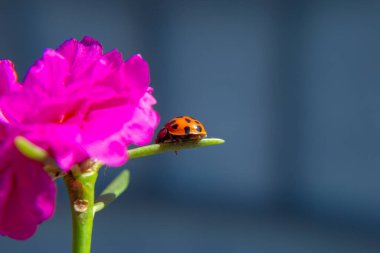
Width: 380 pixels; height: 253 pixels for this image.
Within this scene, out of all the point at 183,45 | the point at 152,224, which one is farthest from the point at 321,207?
the point at 183,45

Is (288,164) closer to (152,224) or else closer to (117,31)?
(152,224)

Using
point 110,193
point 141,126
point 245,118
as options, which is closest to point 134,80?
point 141,126

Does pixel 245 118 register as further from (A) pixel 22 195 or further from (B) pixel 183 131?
(A) pixel 22 195

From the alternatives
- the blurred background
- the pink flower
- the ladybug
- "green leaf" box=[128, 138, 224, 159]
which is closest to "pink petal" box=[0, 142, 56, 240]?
the pink flower

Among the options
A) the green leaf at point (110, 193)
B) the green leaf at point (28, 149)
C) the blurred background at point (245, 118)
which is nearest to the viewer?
the green leaf at point (28, 149)

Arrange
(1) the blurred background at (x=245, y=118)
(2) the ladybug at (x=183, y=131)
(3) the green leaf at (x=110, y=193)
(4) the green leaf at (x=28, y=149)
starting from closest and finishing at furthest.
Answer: (4) the green leaf at (x=28, y=149) < (3) the green leaf at (x=110, y=193) < (2) the ladybug at (x=183, y=131) < (1) the blurred background at (x=245, y=118)

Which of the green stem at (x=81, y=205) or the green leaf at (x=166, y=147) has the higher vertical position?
the green leaf at (x=166, y=147)

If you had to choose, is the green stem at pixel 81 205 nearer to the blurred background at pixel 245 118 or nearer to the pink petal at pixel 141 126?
the pink petal at pixel 141 126

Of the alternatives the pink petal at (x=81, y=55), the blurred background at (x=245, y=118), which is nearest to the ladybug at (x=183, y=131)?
the pink petal at (x=81, y=55)
